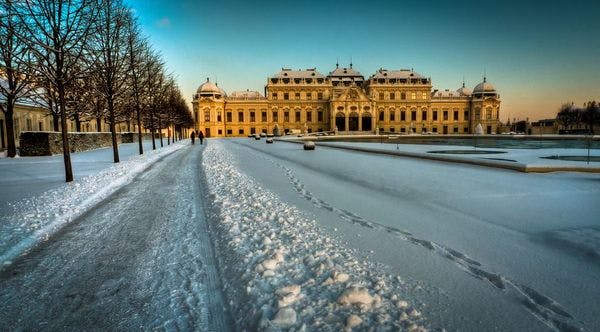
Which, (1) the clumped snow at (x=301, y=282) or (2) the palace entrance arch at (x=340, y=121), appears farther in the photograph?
(2) the palace entrance arch at (x=340, y=121)

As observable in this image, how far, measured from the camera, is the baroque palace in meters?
85.2

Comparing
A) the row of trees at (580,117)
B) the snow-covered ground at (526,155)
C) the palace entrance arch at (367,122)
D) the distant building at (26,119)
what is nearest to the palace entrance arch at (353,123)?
the palace entrance arch at (367,122)

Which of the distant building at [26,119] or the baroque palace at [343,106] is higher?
the baroque palace at [343,106]

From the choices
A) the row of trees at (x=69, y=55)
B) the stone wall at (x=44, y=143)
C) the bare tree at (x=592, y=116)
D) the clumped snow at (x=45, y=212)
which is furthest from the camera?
the bare tree at (x=592, y=116)

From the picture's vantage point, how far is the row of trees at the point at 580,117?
271ft

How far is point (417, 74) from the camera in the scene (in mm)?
90625

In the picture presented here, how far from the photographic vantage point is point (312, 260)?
4.17 m

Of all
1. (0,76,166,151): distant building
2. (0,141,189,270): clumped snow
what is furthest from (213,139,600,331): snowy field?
(0,76,166,151): distant building

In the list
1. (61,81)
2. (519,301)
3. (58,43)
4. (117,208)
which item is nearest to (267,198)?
(117,208)

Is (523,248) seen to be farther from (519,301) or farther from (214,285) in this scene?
(214,285)

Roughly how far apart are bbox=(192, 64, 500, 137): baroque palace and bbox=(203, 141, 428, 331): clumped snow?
7858cm

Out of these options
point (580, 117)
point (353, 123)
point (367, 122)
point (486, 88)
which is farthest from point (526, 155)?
point (580, 117)

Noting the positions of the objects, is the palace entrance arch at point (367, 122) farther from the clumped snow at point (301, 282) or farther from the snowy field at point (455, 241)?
the clumped snow at point (301, 282)

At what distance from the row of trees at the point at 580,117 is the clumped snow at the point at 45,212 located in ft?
328
